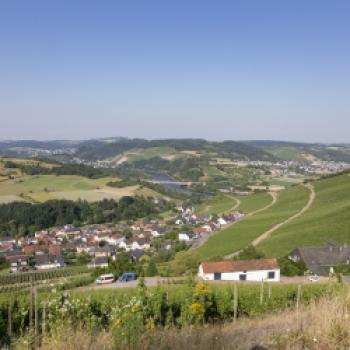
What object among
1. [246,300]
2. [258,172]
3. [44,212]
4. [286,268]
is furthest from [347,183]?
[258,172]

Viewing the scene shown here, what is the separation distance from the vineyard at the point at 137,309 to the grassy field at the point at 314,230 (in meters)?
27.3

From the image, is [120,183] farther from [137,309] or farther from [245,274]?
[137,309]

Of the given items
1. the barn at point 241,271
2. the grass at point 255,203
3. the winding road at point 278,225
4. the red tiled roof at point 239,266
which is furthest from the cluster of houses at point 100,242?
the barn at point 241,271

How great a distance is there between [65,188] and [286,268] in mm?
98452

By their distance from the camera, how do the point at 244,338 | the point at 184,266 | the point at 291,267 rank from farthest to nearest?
the point at 184,266
the point at 291,267
the point at 244,338

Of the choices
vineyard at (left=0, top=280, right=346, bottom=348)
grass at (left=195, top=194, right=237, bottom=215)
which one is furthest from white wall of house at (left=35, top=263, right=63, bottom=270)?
vineyard at (left=0, top=280, right=346, bottom=348)

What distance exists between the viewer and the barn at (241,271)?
3133 cm

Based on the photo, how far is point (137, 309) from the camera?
227 inches

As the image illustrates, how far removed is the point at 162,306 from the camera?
12.2 m

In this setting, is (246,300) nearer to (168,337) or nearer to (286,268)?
(168,337)

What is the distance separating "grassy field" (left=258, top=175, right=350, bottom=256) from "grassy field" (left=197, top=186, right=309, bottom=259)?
3043 millimetres

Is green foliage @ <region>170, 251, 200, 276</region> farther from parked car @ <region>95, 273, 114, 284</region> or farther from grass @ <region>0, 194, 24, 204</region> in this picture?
grass @ <region>0, 194, 24, 204</region>

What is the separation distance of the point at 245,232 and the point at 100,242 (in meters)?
36.4

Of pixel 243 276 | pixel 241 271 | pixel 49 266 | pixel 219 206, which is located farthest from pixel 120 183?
pixel 243 276
